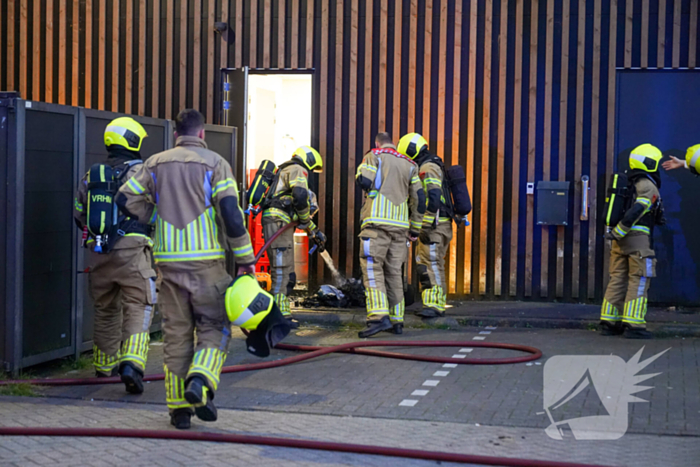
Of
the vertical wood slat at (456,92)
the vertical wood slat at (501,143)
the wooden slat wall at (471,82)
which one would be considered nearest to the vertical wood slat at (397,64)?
the wooden slat wall at (471,82)

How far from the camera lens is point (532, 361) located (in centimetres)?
816

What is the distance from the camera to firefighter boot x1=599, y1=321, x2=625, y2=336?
9.62m

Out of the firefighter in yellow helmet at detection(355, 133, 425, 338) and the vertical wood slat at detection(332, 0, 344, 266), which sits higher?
the vertical wood slat at detection(332, 0, 344, 266)

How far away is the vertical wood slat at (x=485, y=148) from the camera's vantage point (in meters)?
11.6

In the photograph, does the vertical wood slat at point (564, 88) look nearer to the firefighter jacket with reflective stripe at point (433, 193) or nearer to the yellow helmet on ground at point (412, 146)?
the firefighter jacket with reflective stripe at point (433, 193)

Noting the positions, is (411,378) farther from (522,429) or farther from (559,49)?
(559,49)

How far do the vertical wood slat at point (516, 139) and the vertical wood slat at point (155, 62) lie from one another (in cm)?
503

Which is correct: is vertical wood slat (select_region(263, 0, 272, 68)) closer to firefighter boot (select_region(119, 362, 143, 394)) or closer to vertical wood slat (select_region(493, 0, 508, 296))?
vertical wood slat (select_region(493, 0, 508, 296))

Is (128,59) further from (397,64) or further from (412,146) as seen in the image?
(412,146)

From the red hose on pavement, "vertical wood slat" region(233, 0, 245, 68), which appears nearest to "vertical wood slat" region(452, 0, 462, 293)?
"vertical wood slat" region(233, 0, 245, 68)

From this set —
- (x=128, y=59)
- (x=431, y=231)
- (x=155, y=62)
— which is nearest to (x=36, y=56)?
(x=128, y=59)

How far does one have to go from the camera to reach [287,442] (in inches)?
203

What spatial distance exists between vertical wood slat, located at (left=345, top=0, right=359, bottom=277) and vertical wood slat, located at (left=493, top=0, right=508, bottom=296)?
1.94 meters

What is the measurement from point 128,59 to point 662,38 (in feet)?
24.1
